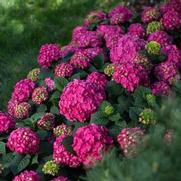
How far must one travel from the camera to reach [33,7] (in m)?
7.62

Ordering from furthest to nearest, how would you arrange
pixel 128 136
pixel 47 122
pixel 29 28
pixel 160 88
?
1. pixel 29 28
2. pixel 160 88
3. pixel 47 122
4. pixel 128 136

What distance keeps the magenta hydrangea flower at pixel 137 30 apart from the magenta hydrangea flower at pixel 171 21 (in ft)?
0.66

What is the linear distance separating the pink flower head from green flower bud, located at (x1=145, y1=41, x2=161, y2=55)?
3.02 ft

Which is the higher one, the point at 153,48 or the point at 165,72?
the point at 153,48

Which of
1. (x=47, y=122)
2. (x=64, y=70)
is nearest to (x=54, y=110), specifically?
(x=47, y=122)

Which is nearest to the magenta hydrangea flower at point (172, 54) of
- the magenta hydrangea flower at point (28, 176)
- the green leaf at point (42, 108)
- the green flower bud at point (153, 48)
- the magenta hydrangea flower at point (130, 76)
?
the green flower bud at point (153, 48)

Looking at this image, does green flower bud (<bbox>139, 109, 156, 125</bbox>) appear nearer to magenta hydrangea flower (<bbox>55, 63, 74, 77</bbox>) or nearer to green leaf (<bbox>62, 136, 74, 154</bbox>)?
green leaf (<bbox>62, 136, 74, 154</bbox>)

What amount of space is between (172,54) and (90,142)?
1380mm

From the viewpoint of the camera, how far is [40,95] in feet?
13.5

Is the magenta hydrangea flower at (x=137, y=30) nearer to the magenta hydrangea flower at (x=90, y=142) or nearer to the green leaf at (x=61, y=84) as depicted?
the green leaf at (x=61, y=84)

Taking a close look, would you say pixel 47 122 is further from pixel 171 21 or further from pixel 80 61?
pixel 171 21

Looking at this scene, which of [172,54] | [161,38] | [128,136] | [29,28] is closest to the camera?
[128,136]

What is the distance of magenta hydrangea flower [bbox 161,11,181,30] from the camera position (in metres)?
4.91

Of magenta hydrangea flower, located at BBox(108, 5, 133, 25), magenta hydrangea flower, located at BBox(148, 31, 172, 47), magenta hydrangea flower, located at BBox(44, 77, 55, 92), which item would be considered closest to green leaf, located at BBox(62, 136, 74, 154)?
magenta hydrangea flower, located at BBox(44, 77, 55, 92)
